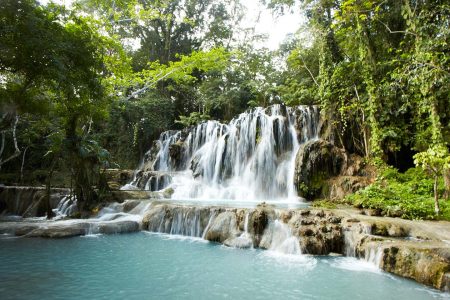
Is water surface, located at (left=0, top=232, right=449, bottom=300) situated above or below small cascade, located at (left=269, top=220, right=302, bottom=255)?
below

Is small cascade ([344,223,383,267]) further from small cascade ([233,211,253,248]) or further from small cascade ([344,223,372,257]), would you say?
small cascade ([233,211,253,248])

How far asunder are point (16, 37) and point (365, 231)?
819 centimetres

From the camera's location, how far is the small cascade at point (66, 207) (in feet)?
A: 35.9

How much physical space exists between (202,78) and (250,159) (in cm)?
1389

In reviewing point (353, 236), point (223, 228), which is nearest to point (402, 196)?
point (353, 236)

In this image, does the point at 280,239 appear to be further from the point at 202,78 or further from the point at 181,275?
the point at 202,78

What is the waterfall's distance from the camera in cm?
1384

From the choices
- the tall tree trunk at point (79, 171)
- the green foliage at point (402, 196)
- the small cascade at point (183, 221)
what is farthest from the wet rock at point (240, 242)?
the tall tree trunk at point (79, 171)

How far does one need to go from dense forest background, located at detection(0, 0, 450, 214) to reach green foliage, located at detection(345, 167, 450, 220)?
742 millimetres

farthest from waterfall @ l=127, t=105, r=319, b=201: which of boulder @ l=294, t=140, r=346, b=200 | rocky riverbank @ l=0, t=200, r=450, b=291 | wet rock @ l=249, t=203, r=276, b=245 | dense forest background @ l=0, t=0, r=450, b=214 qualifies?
wet rock @ l=249, t=203, r=276, b=245

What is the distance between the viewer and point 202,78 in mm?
26734

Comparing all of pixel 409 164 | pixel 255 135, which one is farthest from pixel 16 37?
pixel 409 164

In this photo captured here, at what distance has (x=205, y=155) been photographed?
54.7ft

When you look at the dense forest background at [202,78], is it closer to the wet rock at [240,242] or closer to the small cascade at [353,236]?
the small cascade at [353,236]
